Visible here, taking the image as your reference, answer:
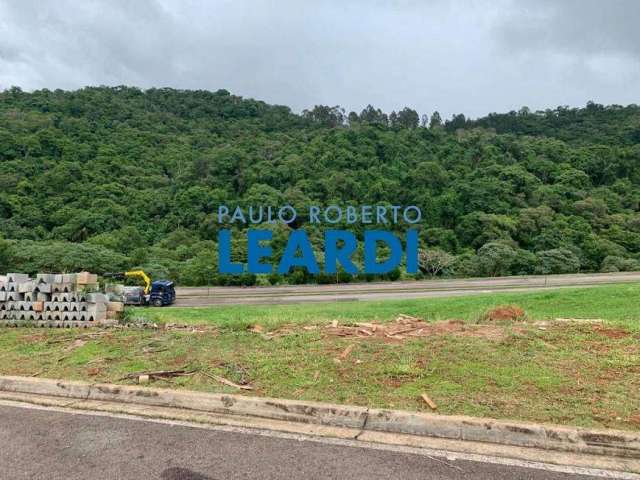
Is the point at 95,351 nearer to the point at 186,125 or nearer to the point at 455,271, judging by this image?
the point at 455,271

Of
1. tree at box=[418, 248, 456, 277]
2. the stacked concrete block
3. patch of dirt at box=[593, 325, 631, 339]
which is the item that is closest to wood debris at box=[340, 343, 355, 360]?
patch of dirt at box=[593, 325, 631, 339]

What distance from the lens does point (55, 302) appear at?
31.8ft

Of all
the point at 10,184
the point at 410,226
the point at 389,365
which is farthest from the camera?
A: the point at 10,184

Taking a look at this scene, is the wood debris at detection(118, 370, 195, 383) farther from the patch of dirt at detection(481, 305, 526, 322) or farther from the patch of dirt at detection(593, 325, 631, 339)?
the patch of dirt at detection(593, 325, 631, 339)

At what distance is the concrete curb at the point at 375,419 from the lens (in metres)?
3.86

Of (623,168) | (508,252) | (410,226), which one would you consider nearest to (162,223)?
(410,226)

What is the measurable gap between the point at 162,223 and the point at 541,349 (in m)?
56.3

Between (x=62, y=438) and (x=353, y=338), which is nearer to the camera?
(x=62, y=438)

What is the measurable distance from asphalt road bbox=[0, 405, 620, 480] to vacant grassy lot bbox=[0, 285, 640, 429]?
2.64 feet

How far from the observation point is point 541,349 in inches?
233

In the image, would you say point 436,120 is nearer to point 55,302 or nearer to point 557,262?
point 557,262

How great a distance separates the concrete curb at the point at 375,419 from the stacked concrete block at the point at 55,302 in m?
3.93

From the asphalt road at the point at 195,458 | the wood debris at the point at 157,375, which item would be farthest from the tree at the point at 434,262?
the asphalt road at the point at 195,458

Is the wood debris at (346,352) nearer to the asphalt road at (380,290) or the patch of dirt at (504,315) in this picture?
the patch of dirt at (504,315)
